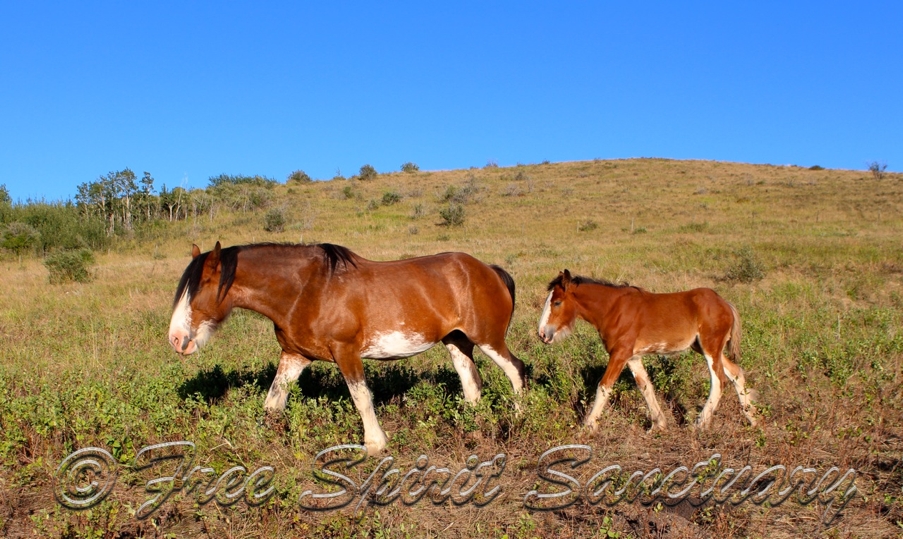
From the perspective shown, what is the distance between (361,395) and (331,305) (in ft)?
2.73

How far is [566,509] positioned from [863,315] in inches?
325

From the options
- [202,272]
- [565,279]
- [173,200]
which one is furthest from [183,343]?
[173,200]

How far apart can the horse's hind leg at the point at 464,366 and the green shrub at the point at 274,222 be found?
26.5m

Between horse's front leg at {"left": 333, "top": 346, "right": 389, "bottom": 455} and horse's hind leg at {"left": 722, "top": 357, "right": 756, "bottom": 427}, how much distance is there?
324 centimetres

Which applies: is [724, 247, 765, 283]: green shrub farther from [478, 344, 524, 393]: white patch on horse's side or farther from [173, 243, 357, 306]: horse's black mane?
[173, 243, 357, 306]: horse's black mane

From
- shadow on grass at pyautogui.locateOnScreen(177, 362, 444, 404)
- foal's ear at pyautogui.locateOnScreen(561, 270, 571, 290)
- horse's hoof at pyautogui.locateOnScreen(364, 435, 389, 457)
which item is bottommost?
horse's hoof at pyautogui.locateOnScreen(364, 435, 389, 457)

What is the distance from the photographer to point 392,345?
557cm

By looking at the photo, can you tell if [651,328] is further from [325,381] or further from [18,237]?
[18,237]

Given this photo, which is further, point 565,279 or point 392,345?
point 565,279

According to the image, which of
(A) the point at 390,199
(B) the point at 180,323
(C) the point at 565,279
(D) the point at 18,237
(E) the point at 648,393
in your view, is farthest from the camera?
(A) the point at 390,199

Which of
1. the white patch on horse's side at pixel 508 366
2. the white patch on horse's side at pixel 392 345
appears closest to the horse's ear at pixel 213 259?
the white patch on horse's side at pixel 392 345

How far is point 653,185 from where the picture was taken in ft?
147

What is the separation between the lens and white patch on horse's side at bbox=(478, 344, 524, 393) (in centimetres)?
611

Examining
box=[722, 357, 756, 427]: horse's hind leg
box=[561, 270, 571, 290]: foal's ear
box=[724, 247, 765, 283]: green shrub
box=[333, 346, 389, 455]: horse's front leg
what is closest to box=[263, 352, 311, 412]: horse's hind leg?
box=[333, 346, 389, 455]: horse's front leg
